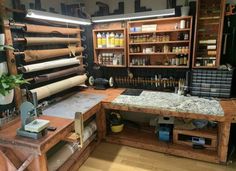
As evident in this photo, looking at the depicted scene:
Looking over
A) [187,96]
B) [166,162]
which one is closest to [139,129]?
[166,162]

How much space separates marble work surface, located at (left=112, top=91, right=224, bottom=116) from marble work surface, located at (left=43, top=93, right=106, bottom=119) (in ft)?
1.10

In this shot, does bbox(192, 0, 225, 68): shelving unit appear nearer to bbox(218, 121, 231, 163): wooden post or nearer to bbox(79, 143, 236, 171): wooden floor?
bbox(218, 121, 231, 163): wooden post

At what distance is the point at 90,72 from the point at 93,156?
1.57m

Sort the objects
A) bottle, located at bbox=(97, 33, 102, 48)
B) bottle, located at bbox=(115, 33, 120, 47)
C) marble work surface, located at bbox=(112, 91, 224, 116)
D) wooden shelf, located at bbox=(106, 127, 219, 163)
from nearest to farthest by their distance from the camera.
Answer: marble work surface, located at bbox=(112, 91, 224, 116) < wooden shelf, located at bbox=(106, 127, 219, 163) < bottle, located at bbox=(115, 33, 120, 47) < bottle, located at bbox=(97, 33, 102, 48)

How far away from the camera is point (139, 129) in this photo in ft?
10.7

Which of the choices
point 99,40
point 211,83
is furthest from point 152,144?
point 99,40

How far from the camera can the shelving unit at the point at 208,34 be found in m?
2.61

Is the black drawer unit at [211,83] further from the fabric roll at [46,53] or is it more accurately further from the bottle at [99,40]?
the fabric roll at [46,53]

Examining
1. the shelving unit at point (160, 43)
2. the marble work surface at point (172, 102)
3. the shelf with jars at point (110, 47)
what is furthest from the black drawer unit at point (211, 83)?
the shelf with jars at point (110, 47)

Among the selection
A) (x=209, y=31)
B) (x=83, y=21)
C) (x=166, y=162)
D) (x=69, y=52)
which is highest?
(x=83, y=21)

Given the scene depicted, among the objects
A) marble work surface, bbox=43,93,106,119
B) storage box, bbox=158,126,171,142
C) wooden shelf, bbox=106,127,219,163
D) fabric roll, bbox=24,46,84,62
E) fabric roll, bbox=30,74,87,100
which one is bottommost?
wooden shelf, bbox=106,127,219,163

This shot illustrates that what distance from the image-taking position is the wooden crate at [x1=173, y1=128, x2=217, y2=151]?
2.58m

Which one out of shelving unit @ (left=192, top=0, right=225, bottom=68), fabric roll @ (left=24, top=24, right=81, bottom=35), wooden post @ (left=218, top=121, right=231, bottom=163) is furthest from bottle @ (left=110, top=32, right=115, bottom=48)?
wooden post @ (left=218, top=121, right=231, bottom=163)

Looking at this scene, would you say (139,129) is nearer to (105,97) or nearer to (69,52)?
(105,97)
